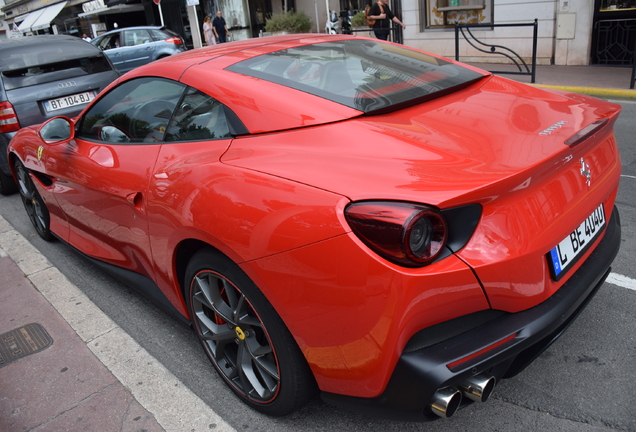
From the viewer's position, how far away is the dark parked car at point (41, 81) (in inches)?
235

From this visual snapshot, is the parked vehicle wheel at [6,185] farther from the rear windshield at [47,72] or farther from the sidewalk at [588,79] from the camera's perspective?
the sidewalk at [588,79]

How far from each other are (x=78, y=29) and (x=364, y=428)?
36.6m

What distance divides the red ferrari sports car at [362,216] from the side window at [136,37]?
13808mm

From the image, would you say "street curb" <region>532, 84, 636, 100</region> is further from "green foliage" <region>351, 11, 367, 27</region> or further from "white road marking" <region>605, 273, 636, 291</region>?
"green foliage" <region>351, 11, 367, 27</region>

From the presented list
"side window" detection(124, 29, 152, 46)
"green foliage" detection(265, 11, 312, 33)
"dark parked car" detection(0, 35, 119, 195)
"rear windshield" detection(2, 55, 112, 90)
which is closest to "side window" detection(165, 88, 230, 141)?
"dark parked car" detection(0, 35, 119, 195)

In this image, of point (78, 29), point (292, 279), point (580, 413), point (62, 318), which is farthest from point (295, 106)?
point (78, 29)

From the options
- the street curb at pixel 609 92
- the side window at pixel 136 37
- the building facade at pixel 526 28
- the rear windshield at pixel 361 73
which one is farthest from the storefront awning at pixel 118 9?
the rear windshield at pixel 361 73

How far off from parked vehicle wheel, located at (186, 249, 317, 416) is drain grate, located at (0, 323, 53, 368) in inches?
46.3

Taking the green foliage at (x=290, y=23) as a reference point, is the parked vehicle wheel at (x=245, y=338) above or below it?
below

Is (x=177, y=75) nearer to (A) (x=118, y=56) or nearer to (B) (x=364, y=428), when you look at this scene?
(B) (x=364, y=428)

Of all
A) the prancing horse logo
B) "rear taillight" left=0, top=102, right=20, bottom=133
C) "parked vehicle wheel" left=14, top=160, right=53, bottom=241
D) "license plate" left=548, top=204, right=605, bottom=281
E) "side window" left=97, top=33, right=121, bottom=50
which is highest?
"side window" left=97, top=33, right=121, bottom=50

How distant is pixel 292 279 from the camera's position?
186cm

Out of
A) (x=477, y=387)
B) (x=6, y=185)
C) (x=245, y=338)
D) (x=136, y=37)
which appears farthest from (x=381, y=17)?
(x=477, y=387)

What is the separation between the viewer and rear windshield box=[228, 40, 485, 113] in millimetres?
2336
